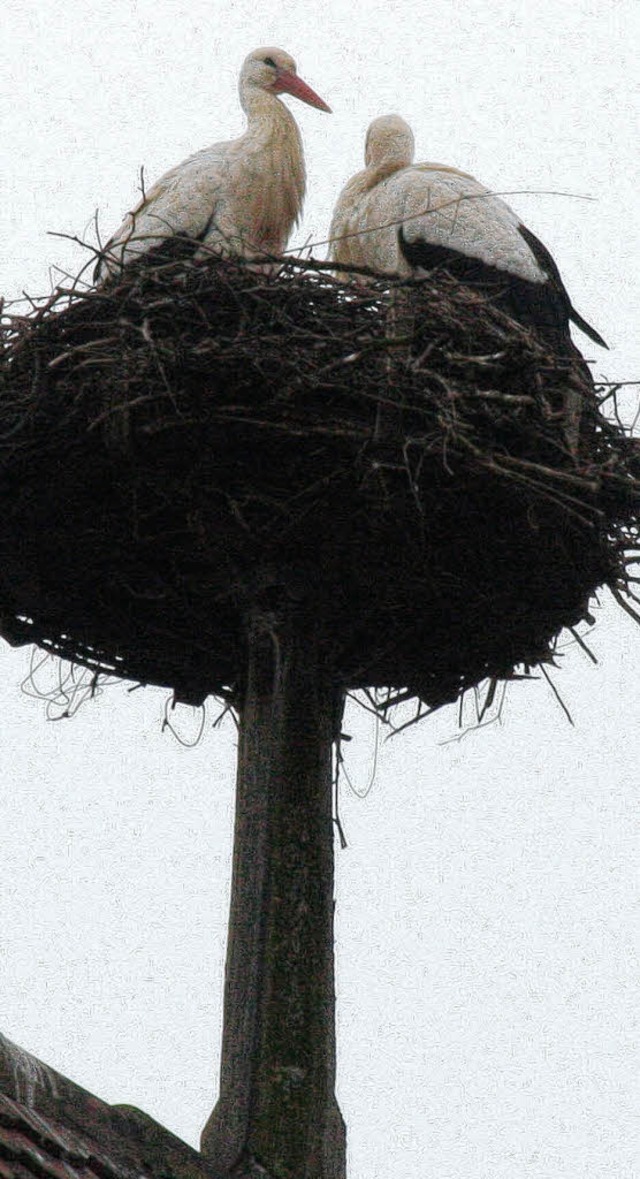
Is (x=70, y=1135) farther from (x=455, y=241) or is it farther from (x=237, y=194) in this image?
(x=237, y=194)

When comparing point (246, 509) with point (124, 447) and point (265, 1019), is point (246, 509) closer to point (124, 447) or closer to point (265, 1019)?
point (124, 447)

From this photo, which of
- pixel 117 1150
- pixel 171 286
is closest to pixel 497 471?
pixel 171 286

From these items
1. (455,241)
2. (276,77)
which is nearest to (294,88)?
(276,77)

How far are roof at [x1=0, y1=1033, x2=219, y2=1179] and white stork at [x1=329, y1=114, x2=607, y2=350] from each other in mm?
2937

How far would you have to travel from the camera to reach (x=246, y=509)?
571 cm

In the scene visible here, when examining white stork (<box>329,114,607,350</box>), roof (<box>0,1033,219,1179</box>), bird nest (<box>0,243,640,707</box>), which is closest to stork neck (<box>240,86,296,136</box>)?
white stork (<box>329,114,607,350</box>)

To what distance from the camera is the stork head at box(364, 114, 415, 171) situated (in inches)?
299

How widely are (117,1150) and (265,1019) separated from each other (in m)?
0.80

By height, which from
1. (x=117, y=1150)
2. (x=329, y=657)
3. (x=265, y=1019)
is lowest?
(x=117, y=1150)

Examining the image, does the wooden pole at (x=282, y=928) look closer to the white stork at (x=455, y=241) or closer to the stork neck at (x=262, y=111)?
the white stork at (x=455, y=241)

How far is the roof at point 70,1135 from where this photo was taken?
13.3 ft

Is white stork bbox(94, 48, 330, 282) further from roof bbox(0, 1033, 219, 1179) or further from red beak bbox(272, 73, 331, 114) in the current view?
roof bbox(0, 1033, 219, 1179)

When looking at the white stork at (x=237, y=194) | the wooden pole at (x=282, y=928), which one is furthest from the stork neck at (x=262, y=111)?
the wooden pole at (x=282, y=928)

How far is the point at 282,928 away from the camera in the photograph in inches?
211
